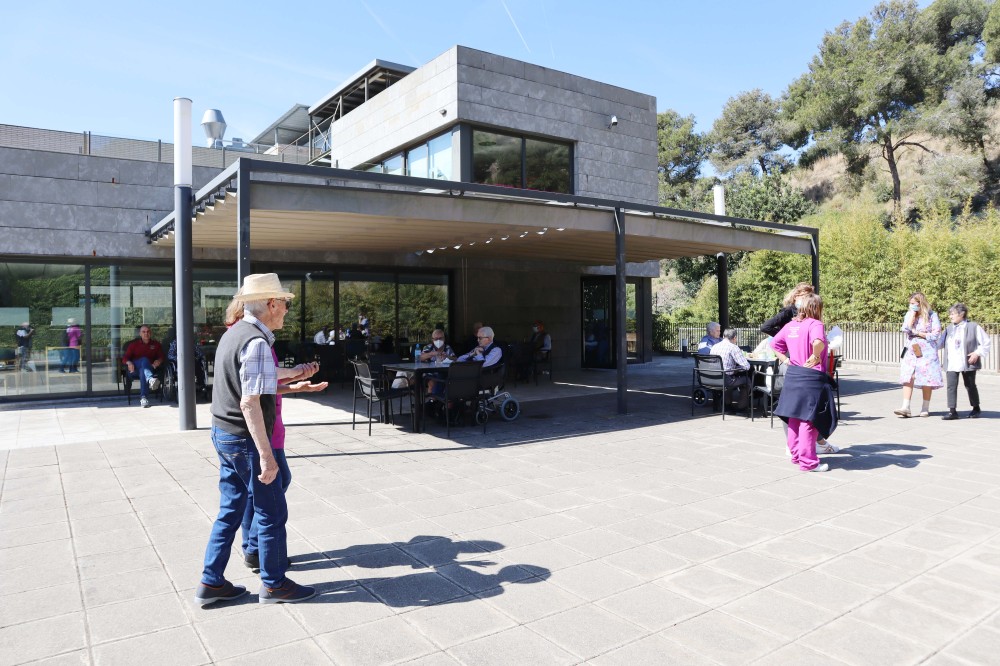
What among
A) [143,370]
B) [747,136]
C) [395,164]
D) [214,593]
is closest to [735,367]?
[214,593]

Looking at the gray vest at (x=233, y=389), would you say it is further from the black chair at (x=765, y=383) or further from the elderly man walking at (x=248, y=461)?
the black chair at (x=765, y=383)

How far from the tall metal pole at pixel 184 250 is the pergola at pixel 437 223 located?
6 cm

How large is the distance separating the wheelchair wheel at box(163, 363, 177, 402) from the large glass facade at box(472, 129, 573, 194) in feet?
21.5

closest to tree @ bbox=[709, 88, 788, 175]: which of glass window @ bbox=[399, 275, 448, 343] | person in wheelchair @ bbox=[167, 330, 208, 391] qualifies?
glass window @ bbox=[399, 275, 448, 343]

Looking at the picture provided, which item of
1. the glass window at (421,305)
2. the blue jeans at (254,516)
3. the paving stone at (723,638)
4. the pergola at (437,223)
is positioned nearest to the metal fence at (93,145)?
the pergola at (437,223)

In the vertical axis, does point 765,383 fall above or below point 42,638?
above

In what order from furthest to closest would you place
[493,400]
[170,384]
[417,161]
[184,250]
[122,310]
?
1. [417,161]
2. [122,310]
3. [170,384]
4. [493,400]
5. [184,250]

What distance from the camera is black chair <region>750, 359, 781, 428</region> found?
26.5ft

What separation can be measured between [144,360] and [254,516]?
838 centimetres

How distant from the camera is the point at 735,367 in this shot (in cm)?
852

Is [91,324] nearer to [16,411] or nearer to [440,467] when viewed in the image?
[16,411]

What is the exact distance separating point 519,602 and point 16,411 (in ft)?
32.9

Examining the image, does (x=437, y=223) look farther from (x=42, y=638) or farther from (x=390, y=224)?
(x=42, y=638)

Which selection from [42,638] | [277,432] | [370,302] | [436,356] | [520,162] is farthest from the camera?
[520,162]
